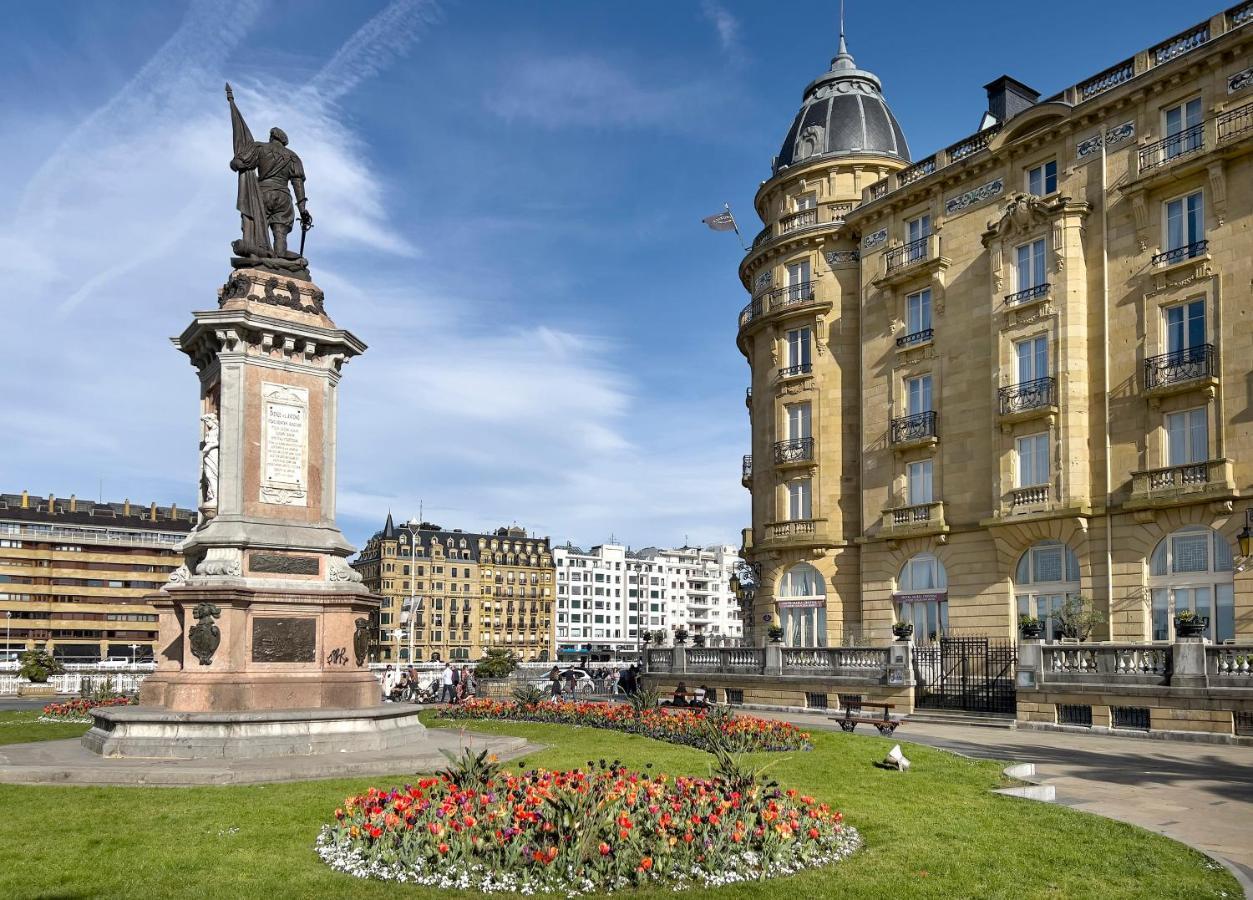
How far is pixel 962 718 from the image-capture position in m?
31.4

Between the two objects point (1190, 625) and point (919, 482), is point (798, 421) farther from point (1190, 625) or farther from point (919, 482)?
point (1190, 625)

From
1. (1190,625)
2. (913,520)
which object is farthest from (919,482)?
(1190,625)

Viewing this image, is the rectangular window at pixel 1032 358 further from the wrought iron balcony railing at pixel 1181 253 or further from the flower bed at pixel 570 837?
the flower bed at pixel 570 837

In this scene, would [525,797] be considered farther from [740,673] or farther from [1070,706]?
[740,673]

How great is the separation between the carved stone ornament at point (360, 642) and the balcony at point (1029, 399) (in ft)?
87.7

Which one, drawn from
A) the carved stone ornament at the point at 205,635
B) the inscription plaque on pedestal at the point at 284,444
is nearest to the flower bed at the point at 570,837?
the carved stone ornament at the point at 205,635

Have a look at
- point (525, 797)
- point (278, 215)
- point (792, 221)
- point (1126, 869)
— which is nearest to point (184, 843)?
point (525, 797)

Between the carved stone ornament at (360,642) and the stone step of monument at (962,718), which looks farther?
the stone step of monument at (962,718)

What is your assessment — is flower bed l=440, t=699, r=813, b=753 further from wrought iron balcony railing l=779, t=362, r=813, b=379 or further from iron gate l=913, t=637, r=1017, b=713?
wrought iron balcony railing l=779, t=362, r=813, b=379

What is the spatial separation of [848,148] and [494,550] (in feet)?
399

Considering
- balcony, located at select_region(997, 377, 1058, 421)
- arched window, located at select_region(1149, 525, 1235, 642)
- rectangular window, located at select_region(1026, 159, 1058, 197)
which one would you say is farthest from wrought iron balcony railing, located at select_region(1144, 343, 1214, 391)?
rectangular window, located at select_region(1026, 159, 1058, 197)

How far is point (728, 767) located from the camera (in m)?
Result: 12.1

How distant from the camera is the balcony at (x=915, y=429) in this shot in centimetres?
4319

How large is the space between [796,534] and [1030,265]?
15.2 metres
